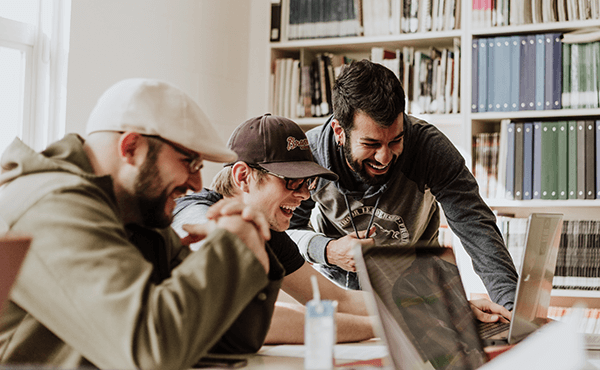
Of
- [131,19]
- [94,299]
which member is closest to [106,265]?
[94,299]

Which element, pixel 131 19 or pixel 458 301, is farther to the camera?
pixel 131 19

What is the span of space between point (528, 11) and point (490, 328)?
6.28 feet

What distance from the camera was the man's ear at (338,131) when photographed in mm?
1975

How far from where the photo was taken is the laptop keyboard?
1.32 metres

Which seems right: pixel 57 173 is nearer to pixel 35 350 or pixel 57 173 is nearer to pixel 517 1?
pixel 35 350

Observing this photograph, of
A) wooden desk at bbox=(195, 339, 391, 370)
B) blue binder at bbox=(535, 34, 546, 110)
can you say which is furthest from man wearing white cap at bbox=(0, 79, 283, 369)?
blue binder at bbox=(535, 34, 546, 110)

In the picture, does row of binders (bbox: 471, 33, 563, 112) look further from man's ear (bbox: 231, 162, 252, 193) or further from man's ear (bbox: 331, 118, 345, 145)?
man's ear (bbox: 231, 162, 252, 193)

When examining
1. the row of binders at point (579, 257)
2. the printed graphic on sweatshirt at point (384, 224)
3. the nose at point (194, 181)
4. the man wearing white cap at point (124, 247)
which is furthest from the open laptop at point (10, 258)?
the row of binders at point (579, 257)

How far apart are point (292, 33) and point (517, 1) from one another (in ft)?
3.69

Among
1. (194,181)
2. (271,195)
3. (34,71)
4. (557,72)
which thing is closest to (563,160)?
(557,72)

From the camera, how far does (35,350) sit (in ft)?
2.99

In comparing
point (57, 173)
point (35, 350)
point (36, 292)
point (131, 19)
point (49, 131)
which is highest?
point (131, 19)

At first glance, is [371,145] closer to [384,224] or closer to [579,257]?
[384,224]

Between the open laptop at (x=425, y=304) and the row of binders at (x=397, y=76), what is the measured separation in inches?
65.9
